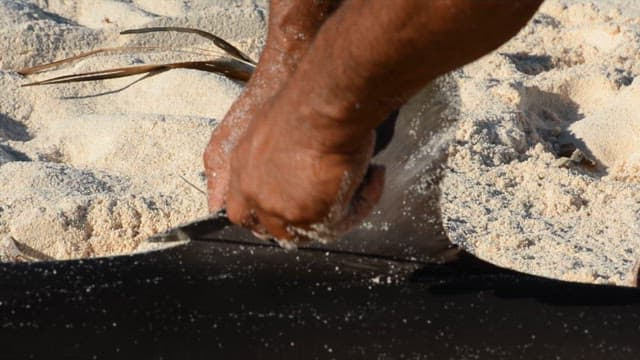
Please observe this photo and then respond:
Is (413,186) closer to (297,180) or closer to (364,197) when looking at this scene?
(364,197)

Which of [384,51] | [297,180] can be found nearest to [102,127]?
[297,180]

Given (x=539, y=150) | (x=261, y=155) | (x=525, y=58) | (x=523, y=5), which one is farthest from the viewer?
(x=525, y=58)

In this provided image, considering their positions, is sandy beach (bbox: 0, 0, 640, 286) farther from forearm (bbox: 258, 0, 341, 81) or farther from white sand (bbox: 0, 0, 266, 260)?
forearm (bbox: 258, 0, 341, 81)

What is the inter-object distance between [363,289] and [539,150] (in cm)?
141

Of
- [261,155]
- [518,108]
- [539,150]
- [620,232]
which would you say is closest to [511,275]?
[261,155]

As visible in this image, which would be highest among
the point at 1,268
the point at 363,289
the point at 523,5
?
the point at 523,5

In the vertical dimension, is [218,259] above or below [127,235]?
above

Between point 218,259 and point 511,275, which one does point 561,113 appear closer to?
point 511,275

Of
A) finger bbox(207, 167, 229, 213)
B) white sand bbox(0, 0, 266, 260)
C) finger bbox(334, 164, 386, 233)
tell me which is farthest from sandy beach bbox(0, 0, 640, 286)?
finger bbox(334, 164, 386, 233)

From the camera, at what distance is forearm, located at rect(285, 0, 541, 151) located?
3.14 ft

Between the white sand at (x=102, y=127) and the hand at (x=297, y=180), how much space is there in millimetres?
1099

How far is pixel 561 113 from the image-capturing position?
3.15 metres

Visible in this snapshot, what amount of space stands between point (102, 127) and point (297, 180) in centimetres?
177

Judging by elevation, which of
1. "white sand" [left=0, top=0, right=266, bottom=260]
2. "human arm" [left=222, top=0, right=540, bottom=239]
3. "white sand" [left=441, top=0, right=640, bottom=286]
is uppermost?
"human arm" [left=222, top=0, right=540, bottom=239]
